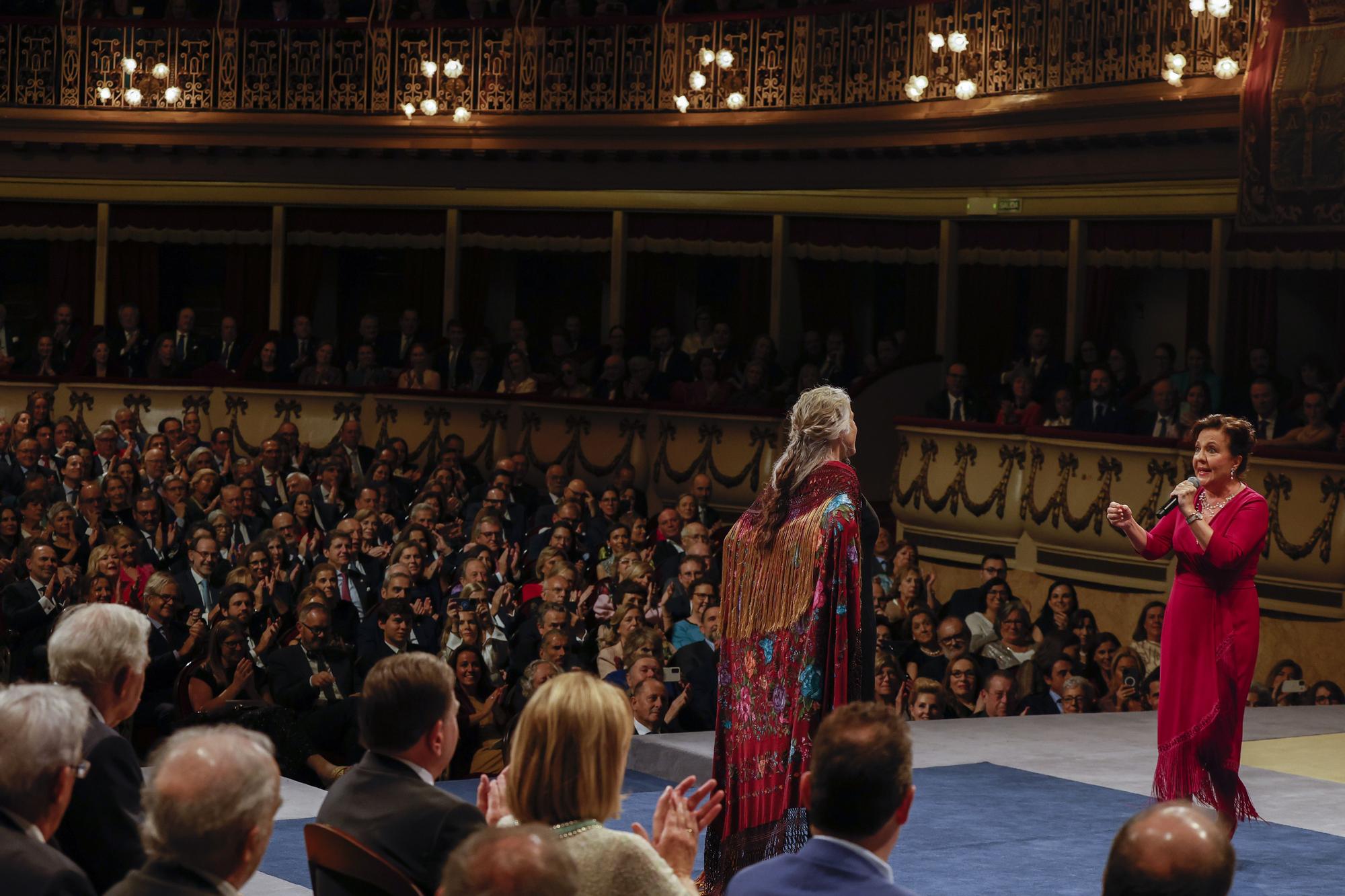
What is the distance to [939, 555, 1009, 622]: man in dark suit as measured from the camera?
35.4 feet

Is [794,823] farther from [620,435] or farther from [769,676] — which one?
[620,435]

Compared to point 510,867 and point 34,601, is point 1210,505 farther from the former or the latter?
point 34,601

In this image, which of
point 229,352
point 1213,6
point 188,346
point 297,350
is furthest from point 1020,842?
point 188,346

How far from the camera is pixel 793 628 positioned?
4789 mm

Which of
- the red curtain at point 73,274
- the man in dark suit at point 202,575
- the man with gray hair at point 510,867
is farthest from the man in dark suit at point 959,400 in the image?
the man with gray hair at point 510,867

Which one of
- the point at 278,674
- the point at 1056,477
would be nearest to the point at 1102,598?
the point at 1056,477

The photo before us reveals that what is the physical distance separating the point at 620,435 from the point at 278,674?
296 inches

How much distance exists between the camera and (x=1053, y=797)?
6.52 meters

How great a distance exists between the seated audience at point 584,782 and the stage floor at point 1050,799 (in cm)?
166

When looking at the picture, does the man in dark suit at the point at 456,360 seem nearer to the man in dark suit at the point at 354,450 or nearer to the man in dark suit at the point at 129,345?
the man in dark suit at the point at 354,450

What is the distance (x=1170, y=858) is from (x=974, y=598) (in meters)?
8.46

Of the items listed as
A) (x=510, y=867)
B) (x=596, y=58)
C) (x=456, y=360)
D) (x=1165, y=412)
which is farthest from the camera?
(x=596, y=58)

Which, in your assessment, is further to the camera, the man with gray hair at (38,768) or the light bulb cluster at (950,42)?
the light bulb cluster at (950,42)

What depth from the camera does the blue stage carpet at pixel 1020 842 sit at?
17.8 feet
